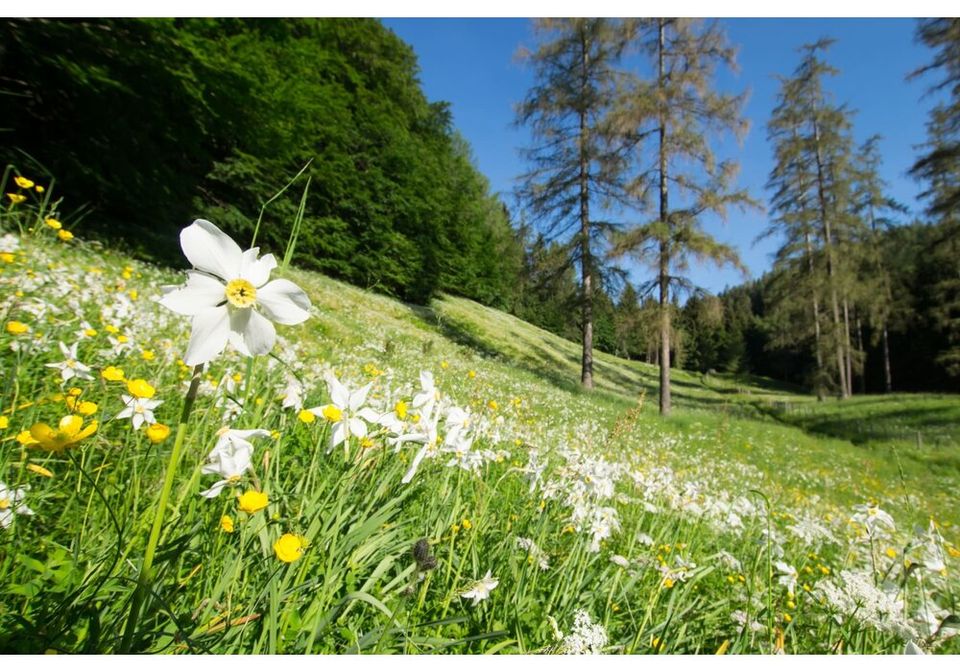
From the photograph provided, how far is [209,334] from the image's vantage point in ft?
2.08

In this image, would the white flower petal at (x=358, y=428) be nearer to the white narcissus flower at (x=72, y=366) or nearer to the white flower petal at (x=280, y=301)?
the white flower petal at (x=280, y=301)

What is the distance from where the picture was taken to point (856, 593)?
4.21 feet

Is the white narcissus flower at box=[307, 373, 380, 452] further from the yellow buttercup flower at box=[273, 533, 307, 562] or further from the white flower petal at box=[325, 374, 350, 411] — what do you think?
the yellow buttercup flower at box=[273, 533, 307, 562]

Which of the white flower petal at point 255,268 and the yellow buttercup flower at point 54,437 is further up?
the white flower petal at point 255,268

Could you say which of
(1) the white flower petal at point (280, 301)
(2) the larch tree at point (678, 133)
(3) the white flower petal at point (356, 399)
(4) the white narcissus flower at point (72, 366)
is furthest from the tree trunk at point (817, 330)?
(4) the white narcissus flower at point (72, 366)

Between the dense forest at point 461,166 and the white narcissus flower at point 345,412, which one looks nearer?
the white narcissus flower at point 345,412

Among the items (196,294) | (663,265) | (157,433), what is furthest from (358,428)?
(663,265)

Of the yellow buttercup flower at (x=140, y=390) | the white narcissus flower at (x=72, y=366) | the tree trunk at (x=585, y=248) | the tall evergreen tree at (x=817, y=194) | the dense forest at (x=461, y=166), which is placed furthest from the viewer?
the tall evergreen tree at (x=817, y=194)

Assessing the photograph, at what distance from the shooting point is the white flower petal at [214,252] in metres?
0.64

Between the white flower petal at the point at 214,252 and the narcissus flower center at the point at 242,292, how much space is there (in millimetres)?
18

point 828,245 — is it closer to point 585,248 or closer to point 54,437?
point 585,248

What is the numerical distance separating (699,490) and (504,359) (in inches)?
309

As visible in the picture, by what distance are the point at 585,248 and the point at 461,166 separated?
11.5m
